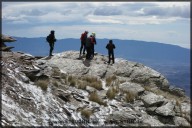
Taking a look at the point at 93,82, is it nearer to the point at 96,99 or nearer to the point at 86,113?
the point at 96,99

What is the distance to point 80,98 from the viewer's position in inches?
961

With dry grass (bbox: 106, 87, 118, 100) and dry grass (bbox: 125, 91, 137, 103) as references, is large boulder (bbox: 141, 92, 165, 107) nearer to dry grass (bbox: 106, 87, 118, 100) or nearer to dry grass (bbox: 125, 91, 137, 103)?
dry grass (bbox: 125, 91, 137, 103)

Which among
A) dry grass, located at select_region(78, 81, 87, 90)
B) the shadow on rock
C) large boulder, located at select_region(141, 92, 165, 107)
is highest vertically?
the shadow on rock

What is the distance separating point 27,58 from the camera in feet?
90.7

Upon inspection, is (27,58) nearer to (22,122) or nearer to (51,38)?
(51,38)

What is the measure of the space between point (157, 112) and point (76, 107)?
6127 mm

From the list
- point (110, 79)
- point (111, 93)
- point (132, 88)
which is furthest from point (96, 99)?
point (110, 79)

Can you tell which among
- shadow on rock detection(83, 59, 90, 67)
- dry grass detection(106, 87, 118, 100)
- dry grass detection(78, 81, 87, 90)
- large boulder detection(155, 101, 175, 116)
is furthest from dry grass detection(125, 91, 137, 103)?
shadow on rock detection(83, 59, 90, 67)

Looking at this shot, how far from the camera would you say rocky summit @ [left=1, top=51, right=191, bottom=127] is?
20094 millimetres

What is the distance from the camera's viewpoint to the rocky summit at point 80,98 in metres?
20.1

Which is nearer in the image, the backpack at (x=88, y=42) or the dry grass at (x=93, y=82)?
the dry grass at (x=93, y=82)

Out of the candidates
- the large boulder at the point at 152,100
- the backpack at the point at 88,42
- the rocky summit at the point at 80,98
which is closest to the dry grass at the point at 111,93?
the rocky summit at the point at 80,98

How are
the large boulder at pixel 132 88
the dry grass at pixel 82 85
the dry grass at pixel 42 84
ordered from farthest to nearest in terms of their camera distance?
the large boulder at pixel 132 88 → the dry grass at pixel 82 85 → the dry grass at pixel 42 84

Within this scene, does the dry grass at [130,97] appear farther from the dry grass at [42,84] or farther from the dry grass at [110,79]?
the dry grass at [42,84]
